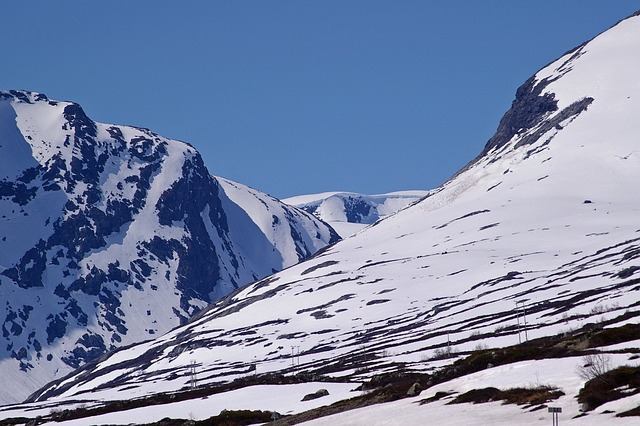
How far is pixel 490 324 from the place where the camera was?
176625 mm

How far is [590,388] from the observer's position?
51562mm

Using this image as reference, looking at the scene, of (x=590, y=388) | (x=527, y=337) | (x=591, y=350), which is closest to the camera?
(x=590, y=388)

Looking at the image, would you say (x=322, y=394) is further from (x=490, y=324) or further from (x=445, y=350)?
(x=490, y=324)

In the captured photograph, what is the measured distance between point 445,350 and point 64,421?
5964 cm

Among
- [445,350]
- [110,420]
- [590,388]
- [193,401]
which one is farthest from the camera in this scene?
[445,350]

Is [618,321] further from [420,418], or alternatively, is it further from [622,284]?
[622,284]

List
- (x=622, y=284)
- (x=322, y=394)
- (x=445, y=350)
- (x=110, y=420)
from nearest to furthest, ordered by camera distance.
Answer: (x=322, y=394) < (x=110, y=420) < (x=445, y=350) < (x=622, y=284)

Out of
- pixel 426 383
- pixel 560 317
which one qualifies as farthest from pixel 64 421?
pixel 560 317

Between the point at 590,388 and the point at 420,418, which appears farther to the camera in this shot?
the point at 420,418

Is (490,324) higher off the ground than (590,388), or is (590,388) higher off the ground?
(490,324)

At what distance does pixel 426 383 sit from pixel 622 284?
109 meters

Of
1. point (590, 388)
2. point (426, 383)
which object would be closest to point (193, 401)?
point (426, 383)

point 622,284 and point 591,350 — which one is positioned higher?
point 622,284

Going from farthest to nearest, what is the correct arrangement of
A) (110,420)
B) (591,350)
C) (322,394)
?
1. (110,420)
2. (322,394)
3. (591,350)
